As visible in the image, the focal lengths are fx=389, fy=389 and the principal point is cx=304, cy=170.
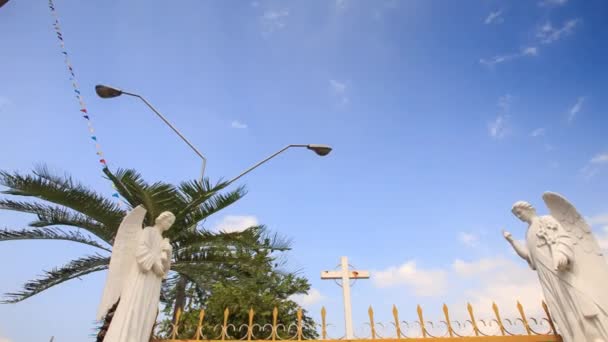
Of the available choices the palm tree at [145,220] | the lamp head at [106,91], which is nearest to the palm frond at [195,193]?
the palm tree at [145,220]

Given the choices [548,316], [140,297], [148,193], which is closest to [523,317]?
[548,316]

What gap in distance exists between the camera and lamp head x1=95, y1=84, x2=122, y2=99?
7.91 metres

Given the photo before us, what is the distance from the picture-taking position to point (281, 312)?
7219mm

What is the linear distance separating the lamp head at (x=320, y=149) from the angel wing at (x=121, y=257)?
197 inches

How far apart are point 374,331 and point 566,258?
6.69ft

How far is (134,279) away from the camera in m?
4.20

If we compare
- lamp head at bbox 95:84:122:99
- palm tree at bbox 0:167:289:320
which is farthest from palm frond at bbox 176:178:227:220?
lamp head at bbox 95:84:122:99

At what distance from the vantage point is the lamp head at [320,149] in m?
8.84

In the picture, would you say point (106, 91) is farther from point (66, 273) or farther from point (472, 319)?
point (472, 319)

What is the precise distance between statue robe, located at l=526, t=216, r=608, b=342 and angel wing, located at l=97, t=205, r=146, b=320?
4.35m

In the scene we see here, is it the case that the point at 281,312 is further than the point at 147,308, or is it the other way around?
the point at 281,312

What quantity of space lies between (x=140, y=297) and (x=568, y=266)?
4392 millimetres

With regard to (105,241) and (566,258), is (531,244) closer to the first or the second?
(566,258)

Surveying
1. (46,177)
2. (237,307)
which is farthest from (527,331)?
(46,177)
